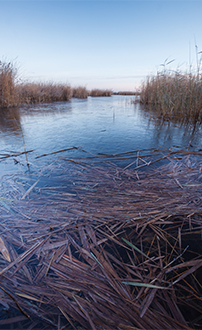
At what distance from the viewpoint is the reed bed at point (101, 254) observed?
0.75 metres

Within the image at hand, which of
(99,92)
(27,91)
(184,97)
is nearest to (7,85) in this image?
(27,91)

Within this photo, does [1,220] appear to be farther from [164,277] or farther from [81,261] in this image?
[164,277]

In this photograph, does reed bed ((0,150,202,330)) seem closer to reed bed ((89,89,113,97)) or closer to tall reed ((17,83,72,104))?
tall reed ((17,83,72,104))

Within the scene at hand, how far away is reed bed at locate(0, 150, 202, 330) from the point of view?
755 mm

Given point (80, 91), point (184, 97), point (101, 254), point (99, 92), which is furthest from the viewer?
point (99, 92)

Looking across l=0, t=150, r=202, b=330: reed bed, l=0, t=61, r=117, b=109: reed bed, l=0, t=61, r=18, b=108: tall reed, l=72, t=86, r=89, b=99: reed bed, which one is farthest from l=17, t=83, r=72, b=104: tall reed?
l=0, t=150, r=202, b=330: reed bed

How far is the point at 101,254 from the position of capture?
104 cm

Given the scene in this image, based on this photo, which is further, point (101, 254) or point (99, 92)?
point (99, 92)

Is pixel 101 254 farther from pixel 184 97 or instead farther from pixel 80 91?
pixel 80 91

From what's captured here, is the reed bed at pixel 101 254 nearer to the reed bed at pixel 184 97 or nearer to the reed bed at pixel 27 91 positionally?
the reed bed at pixel 184 97

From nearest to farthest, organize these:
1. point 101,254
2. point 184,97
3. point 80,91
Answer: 1. point 101,254
2. point 184,97
3. point 80,91

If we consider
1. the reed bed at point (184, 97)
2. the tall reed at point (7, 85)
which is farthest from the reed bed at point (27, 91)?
the reed bed at point (184, 97)

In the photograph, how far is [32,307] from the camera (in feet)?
2.55

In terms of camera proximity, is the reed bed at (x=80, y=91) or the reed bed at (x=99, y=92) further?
the reed bed at (x=99, y=92)
